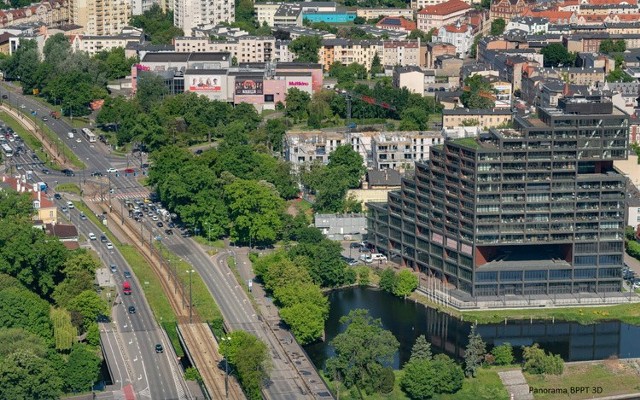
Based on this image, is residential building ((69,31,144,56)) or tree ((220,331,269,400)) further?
residential building ((69,31,144,56))

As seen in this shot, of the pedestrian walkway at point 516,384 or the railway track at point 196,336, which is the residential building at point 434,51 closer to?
the railway track at point 196,336

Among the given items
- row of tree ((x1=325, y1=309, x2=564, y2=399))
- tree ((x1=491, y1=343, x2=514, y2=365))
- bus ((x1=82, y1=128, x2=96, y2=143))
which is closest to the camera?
row of tree ((x1=325, y1=309, x2=564, y2=399))

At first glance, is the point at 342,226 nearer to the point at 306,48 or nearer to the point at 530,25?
the point at 306,48

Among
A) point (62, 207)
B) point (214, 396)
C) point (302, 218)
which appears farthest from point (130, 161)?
point (214, 396)

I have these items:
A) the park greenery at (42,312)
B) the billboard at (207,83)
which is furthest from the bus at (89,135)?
the park greenery at (42,312)

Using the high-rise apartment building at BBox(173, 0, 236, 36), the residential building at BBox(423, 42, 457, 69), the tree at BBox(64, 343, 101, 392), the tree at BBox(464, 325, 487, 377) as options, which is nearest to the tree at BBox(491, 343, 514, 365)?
the tree at BBox(464, 325, 487, 377)

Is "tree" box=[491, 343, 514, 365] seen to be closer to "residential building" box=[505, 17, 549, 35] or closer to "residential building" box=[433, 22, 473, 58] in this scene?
"residential building" box=[433, 22, 473, 58]

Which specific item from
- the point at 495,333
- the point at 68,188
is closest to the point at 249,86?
the point at 68,188
